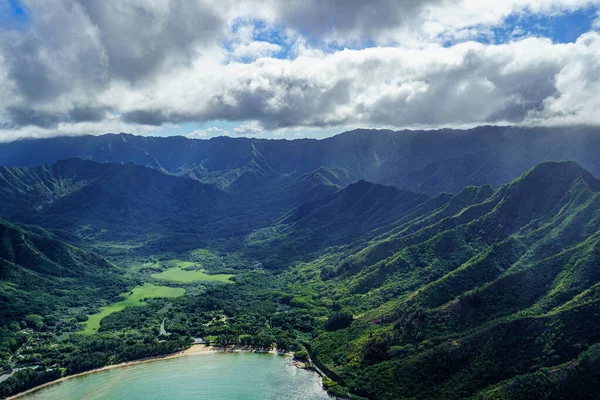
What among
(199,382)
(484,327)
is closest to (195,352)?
(199,382)

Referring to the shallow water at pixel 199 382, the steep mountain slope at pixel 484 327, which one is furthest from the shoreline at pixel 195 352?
the steep mountain slope at pixel 484 327

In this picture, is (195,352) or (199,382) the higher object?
(195,352)

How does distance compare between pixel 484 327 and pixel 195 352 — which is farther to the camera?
pixel 195 352

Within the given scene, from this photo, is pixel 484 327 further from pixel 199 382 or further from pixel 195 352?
pixel 195 352

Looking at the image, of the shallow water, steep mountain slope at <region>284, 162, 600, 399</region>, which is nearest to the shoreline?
the shallow water

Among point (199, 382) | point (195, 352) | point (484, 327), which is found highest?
point (484, 327)

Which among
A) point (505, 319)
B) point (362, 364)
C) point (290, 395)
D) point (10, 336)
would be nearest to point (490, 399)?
point (505, 319)

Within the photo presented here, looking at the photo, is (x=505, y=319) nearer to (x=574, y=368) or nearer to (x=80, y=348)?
(x=574, y=368)

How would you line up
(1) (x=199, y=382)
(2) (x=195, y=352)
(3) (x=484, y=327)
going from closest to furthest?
1. (3) (x=484, y=327)
2. (1) (x=199, y=382)
3. (2) (x=195, y=352)

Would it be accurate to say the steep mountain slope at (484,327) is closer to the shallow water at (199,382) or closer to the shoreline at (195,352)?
the shallow water at (199,382)
